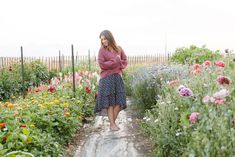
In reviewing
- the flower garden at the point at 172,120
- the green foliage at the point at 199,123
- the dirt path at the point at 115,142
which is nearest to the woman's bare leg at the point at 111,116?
the dirt path at the point at 115,142

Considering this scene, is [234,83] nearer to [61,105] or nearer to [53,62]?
[61,105]

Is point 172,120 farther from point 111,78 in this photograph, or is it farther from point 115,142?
point 111,78

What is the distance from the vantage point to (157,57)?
3003 cm

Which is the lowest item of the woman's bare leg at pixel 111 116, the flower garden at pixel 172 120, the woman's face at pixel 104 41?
the woman's bare leg at pixel 111 116

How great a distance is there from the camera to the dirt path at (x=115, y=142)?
564cm

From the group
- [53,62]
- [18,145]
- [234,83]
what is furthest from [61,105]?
[53,62]

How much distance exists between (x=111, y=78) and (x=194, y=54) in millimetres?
9105

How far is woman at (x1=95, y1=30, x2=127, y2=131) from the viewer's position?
276 inches

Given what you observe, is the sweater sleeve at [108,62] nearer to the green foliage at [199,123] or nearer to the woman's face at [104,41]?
the woman's face at [104,41]

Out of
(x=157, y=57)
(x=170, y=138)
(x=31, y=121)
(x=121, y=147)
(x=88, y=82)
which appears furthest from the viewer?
(x=157, y=57)

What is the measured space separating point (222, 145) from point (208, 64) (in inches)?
112

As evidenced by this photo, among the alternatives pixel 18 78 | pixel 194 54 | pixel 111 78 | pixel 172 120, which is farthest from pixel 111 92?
pixel 194 54

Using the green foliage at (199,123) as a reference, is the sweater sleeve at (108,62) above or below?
above

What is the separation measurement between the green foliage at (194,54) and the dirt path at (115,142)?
315 inches
